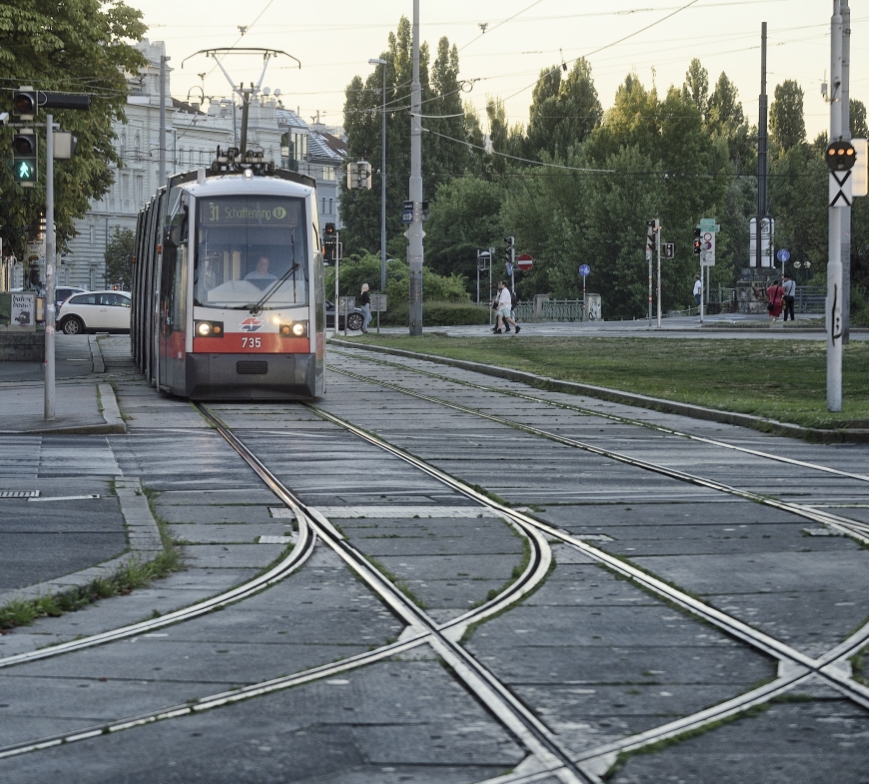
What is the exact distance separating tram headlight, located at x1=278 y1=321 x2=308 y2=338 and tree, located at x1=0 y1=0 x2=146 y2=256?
1451cm

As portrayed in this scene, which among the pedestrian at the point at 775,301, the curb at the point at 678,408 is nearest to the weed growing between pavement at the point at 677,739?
the curb at the point at 678,408

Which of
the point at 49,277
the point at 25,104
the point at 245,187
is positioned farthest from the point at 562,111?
the point at 49,277

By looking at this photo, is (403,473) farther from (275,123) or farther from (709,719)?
(275,123)

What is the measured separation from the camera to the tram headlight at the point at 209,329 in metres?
22.6

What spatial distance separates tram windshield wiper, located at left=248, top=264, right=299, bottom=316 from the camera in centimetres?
2261

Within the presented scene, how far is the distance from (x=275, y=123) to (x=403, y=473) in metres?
121

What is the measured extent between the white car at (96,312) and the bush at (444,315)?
42.2 feet

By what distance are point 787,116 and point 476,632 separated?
116m

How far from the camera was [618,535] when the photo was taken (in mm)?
10578

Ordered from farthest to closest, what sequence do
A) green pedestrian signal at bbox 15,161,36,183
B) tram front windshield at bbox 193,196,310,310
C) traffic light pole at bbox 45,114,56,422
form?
tram front windshield at bbox 193,196,310,310
green pedestrian signal at bbox 15,161,36,183
traffic light pole at bbox 45,114,56,422

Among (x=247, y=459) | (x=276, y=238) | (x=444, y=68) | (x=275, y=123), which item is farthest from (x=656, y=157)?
(x=247, y=459)

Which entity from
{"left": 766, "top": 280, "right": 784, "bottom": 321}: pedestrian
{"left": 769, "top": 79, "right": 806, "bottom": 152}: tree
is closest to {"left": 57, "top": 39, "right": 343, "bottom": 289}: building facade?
{"left": 769, "top": 79, "right": 806, "bottom": 152}: tree

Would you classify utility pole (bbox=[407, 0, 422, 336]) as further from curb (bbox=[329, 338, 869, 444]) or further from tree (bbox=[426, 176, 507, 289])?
tree (bbox=[426, 176, 507, 289])

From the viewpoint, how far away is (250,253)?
75.1ft
